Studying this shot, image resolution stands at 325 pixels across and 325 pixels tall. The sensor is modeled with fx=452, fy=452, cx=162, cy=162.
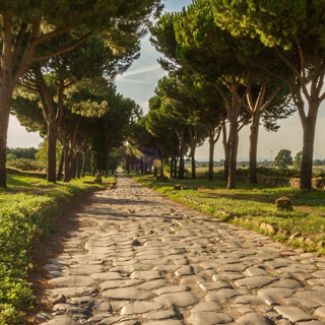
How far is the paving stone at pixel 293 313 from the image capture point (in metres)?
4.77

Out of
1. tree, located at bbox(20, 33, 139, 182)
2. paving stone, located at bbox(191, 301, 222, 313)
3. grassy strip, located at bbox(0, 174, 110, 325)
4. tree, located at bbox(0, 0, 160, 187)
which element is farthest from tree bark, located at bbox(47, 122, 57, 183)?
paving stone, located at bbox(191, 301, 222, 313)

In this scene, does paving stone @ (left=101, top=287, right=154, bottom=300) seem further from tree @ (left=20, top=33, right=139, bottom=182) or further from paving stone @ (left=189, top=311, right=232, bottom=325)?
tree @ (left=20, top=33, right=139, bottom=182)

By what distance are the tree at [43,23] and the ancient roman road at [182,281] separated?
10.0m

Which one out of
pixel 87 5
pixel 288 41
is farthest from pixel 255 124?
pixel 87 5

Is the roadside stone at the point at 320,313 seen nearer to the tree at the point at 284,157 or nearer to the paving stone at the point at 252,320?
the paving stone at the point at 252,320

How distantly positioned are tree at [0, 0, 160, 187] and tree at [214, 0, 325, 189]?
163 inches

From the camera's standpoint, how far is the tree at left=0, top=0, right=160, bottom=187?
16797 millimetres

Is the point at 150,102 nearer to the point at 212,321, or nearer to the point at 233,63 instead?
the point at 233,63

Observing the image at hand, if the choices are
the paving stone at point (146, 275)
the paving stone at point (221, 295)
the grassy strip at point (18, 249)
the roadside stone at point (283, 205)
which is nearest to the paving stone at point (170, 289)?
the paving stone at point (221, 295)

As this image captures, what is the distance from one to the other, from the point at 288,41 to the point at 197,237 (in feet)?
40.4

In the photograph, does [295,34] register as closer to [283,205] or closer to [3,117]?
[283,205]

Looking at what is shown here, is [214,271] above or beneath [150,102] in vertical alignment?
beneath

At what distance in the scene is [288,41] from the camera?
63.5ft

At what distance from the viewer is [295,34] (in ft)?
63.3
